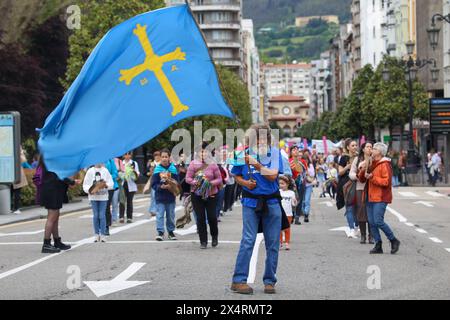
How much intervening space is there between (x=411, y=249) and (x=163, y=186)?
475 cm

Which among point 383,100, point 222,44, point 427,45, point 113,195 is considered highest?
point 222,44

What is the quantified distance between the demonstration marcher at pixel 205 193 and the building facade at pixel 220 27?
124112mm

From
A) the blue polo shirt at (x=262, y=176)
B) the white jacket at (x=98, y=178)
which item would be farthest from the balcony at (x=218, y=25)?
the blue polo shirt at (x=262, y=176)

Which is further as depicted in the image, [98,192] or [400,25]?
[400,25]

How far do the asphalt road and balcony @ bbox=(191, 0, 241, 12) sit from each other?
12097cm

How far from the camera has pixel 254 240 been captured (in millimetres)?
11094

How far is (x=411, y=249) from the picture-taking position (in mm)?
16672

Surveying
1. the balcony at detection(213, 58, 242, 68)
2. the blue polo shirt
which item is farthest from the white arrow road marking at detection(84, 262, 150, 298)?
the balcony at detection(213, 58, 242, 68)

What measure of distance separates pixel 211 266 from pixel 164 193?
16.4ft

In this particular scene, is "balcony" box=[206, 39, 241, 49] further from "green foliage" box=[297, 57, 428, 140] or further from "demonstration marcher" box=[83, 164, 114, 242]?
"demonstration marcher" box=[83, 164, 114, 242]

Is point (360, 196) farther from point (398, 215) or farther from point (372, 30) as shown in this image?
point (372, 30)

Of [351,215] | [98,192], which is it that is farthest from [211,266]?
[351,215]

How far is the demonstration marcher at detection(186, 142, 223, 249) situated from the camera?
17109 millimetres

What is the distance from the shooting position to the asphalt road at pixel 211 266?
11195 mm
